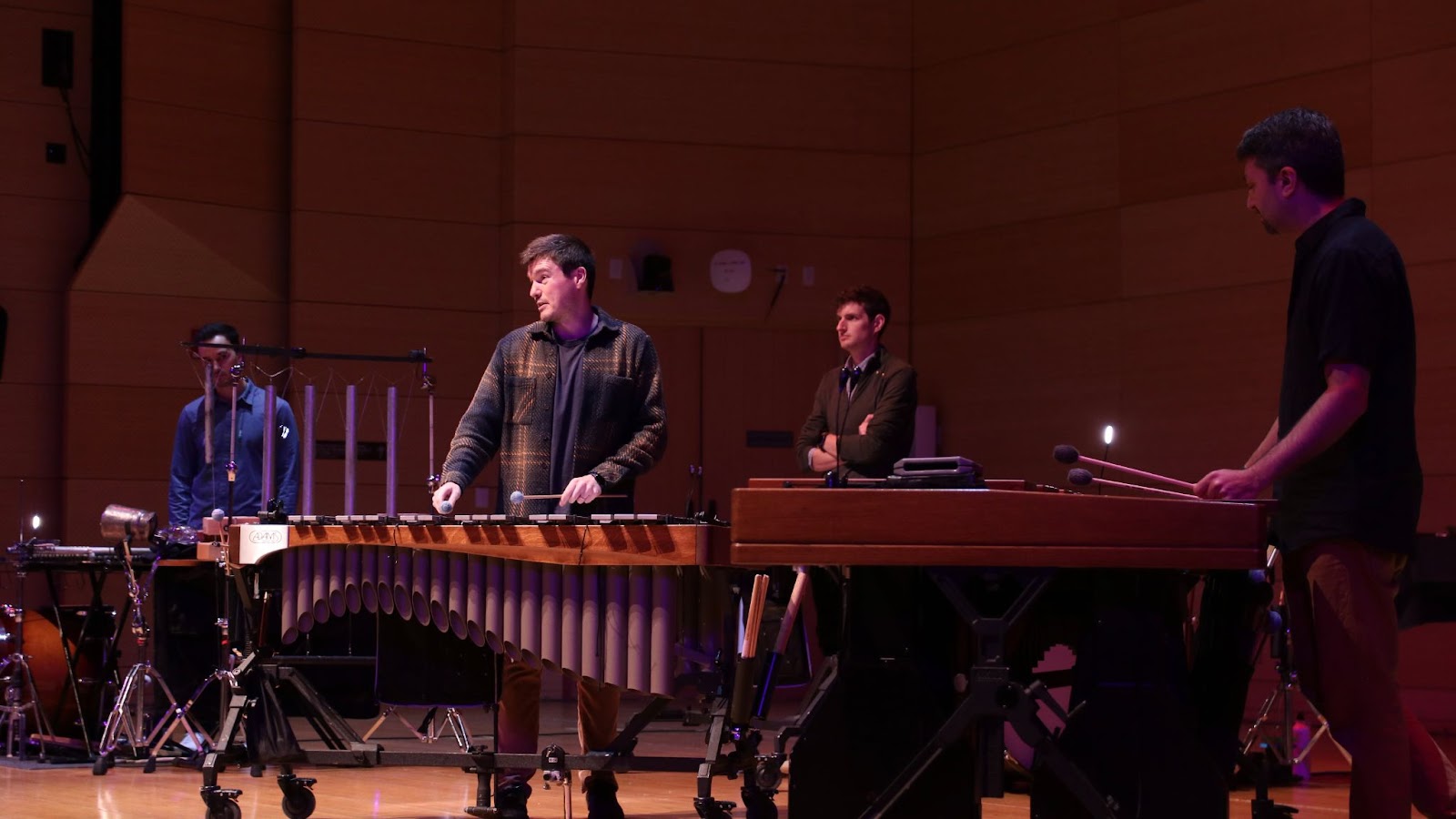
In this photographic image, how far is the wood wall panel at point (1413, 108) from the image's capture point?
276 inches

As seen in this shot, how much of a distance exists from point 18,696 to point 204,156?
10.5ft

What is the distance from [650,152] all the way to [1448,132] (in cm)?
369

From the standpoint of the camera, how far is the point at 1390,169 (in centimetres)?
714

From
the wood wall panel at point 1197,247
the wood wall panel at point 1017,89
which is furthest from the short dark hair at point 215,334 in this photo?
the wood wall panel at point 1197,247

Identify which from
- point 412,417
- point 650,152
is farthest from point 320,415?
point 650,152

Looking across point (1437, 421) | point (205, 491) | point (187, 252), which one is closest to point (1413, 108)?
point (1437, 421)

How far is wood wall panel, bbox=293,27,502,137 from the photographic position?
8.23 metres

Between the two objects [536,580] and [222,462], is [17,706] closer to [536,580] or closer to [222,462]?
[222,462]

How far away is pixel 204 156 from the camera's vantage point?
8.21 meters

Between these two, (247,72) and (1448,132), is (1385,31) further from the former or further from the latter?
(247,72)

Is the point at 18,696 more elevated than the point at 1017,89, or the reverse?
the point at 1017,89

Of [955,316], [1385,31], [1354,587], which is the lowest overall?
[1354,587]

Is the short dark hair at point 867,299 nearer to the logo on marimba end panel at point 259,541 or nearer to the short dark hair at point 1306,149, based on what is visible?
the logo on marimba end panel at point 259,541

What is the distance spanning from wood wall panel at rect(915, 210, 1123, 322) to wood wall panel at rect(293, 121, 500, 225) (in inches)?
88.4
